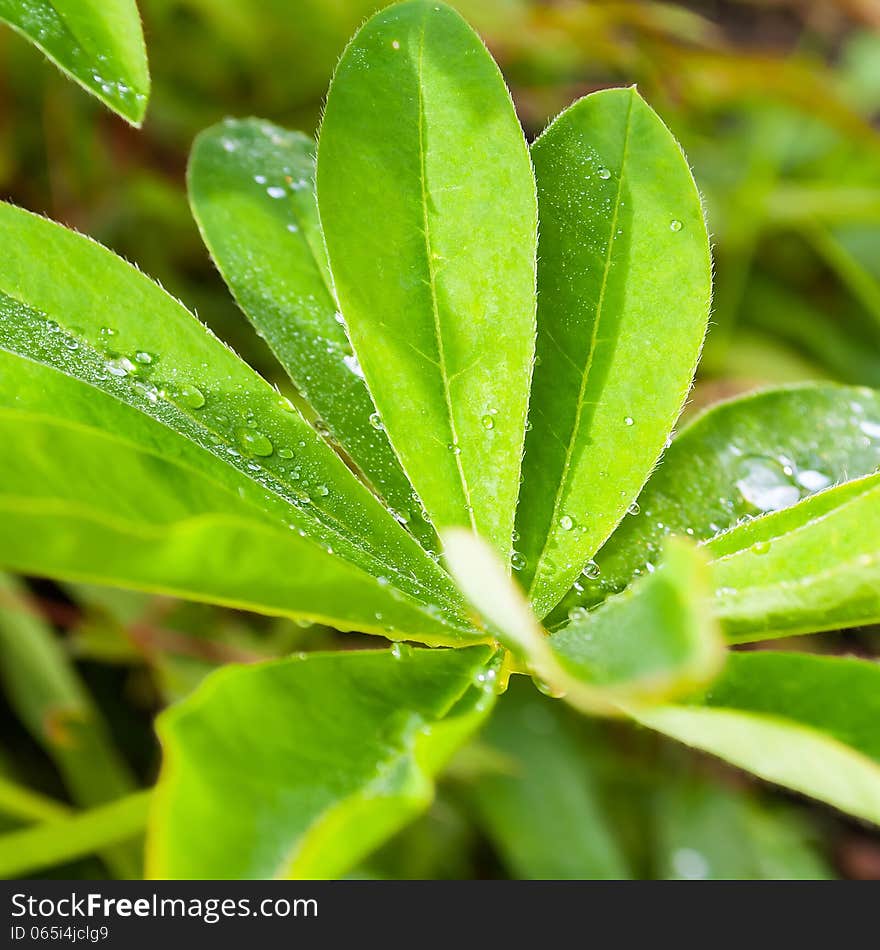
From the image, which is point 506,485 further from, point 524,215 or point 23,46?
point 23,46

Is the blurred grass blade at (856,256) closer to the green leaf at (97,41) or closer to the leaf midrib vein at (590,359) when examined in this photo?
the leaf midrib vein at (590,359)

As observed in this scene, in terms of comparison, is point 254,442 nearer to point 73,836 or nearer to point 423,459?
point 423,459

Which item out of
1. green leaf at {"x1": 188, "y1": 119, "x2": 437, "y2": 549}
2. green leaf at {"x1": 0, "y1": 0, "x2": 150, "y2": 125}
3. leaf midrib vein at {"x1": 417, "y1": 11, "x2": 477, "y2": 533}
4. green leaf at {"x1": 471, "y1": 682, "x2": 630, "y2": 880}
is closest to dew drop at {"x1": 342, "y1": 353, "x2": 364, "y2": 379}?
green leaf at {"x1": 188, "y1": 119, "x2": 437, "y2": 549}

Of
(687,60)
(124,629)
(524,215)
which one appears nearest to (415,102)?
(524,215)

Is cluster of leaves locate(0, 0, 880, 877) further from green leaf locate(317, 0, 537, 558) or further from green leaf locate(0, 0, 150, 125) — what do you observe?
green leaf locate(0, 0, 150, 125)

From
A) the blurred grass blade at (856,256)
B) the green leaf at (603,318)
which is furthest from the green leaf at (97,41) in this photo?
the blurred grass blade at (856,256)

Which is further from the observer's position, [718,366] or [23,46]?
[718,366]

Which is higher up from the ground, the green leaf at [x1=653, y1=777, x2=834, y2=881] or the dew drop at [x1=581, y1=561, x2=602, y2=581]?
the green leaf at [x1=653, y1=777, x2=834, y2=881]
